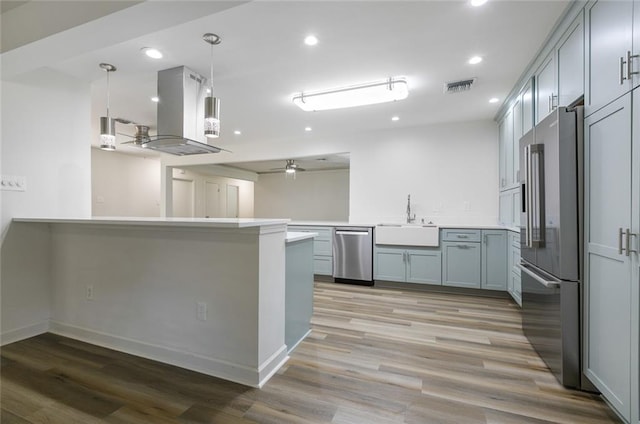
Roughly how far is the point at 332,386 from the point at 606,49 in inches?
96.4

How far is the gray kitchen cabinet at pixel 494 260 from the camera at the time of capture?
12.0 ft

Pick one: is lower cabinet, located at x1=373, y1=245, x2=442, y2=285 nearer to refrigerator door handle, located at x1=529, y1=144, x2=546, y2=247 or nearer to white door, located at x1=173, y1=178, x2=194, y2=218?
refrigerator door handle, located at x1=529, y1=144, x2=546, y2=247

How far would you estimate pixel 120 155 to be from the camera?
6406 millimetres

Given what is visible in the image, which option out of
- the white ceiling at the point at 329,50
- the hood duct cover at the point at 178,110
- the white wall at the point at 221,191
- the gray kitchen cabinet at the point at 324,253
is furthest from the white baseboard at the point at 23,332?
the white wall at the point at 221,191

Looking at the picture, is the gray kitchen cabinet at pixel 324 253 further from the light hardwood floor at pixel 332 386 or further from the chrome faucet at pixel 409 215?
the light hardwood floor at pixel 332 386

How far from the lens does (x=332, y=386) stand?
1823mm

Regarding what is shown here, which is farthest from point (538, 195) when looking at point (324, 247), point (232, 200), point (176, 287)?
point (232, 200)

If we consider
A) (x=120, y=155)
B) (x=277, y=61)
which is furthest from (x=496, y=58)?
(x=120, y=155)

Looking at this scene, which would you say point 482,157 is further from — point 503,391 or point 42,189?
point 42,189

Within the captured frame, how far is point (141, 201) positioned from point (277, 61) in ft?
19.7

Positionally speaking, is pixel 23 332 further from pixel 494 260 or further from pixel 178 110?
pixel 494 260

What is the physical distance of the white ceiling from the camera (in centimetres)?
188

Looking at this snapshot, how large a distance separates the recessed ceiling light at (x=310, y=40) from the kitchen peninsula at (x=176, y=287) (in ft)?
4.59

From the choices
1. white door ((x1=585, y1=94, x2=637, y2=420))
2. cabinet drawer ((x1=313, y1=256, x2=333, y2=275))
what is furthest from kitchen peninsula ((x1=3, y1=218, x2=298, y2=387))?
cabinet drawer ((x1=313, y1=256, x2=333, y2=275))
